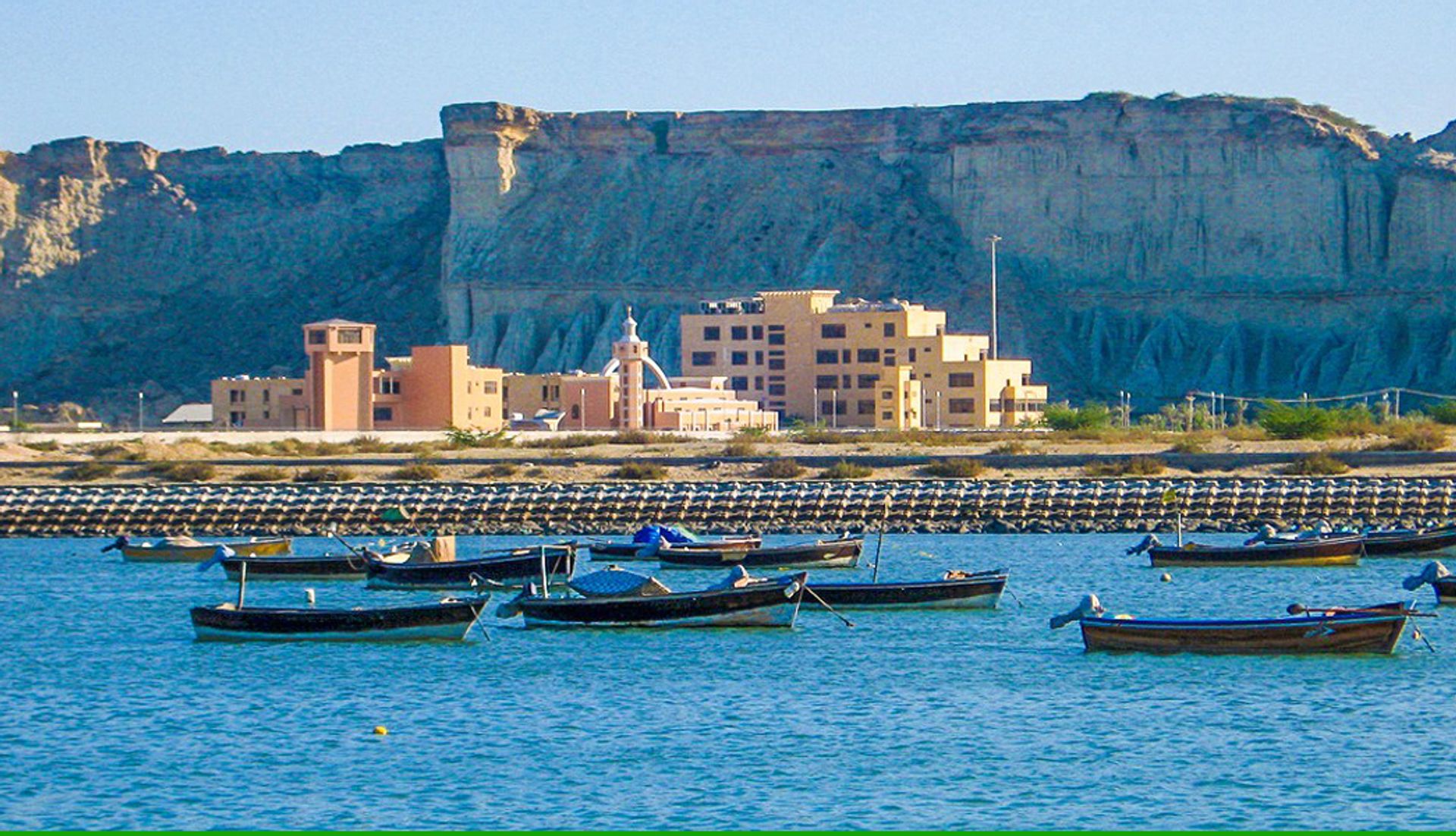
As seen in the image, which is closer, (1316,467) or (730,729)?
(730,729)

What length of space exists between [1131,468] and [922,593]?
26491mm

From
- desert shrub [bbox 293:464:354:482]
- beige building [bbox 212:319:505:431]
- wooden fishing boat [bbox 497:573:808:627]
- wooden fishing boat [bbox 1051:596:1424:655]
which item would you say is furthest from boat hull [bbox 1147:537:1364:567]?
beige building [bbox 212:319:505:431]

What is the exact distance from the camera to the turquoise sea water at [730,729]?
2631 centimetres

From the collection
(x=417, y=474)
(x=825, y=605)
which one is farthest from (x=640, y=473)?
(x=825, y=605)

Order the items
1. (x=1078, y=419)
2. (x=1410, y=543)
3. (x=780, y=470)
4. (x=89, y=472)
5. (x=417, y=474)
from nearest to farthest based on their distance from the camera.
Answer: (x=1410, y=543) < (x=780, y=470) < (x=417, y=474) < (x=89, y=472) < (x=1078, y=419)

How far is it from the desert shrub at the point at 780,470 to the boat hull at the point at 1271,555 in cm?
1948

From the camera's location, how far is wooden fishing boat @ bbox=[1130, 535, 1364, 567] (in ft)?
165

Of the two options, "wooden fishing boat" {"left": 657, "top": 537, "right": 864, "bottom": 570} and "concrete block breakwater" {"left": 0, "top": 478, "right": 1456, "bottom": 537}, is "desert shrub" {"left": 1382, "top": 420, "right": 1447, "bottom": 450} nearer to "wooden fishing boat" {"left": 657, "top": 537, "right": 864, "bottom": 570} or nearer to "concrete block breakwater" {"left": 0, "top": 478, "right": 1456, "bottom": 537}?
"concrete block breakwater" {"left": 0, "top": 478, "right": 1456, "bottom": 537}

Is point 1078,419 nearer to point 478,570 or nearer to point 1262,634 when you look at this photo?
point 478,570

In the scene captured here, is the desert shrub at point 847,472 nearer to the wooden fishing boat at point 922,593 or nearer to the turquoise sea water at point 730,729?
the turquoise sea water at point 730,729

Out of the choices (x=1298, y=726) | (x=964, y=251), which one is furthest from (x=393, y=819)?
(x=964, y=251)

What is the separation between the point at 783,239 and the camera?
14025cm

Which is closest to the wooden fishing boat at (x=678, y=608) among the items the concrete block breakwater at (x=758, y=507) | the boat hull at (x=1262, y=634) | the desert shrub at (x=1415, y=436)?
the boat hull at (x=1262, y=634)

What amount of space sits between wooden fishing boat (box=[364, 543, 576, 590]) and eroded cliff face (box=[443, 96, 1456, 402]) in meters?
82.4
